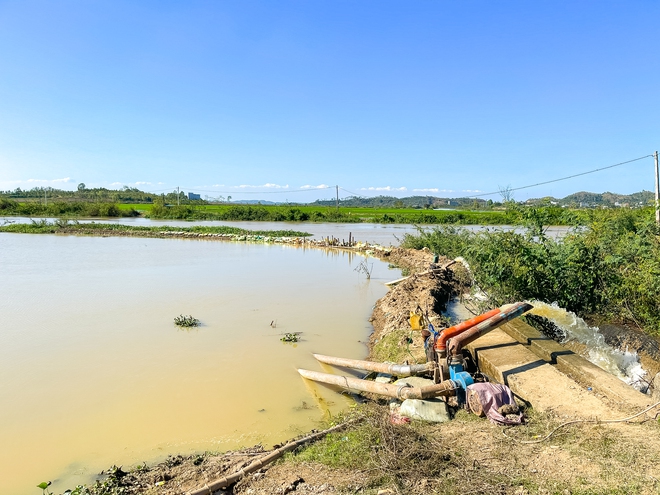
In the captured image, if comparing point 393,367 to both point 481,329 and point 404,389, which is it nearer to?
point 404,389

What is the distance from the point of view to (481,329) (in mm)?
4629

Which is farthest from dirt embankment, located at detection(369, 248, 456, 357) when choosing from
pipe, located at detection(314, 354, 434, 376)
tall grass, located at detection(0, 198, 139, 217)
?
tall grass, located at detection(0, 198, 139, 217)

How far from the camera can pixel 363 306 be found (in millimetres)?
10516

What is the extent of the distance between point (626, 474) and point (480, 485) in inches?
37.6

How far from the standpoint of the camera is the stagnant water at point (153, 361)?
4465 millimetres

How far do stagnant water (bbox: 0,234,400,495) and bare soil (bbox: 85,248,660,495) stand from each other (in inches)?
32.8

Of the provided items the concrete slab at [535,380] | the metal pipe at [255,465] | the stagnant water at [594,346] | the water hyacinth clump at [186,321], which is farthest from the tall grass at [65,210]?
the metal pipe at [255,465]

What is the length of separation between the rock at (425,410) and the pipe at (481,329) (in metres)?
0.59

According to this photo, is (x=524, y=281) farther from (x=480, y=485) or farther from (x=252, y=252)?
(x=252, y=252)

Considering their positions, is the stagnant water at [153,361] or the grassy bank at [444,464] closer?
the grassy bank at [444,464]

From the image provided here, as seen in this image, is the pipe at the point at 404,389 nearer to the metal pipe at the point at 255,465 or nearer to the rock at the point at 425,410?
the rock at the point at 425,410

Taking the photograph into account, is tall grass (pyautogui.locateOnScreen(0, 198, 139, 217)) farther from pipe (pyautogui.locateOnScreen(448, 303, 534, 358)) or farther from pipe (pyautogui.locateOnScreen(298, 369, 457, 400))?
pipe (pyautogui.locateOnScreen(448, 303, 534, 358))

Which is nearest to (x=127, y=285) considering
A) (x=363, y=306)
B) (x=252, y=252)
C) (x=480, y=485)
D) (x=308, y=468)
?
(x=363, y=306)

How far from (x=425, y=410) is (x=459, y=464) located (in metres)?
0.94
